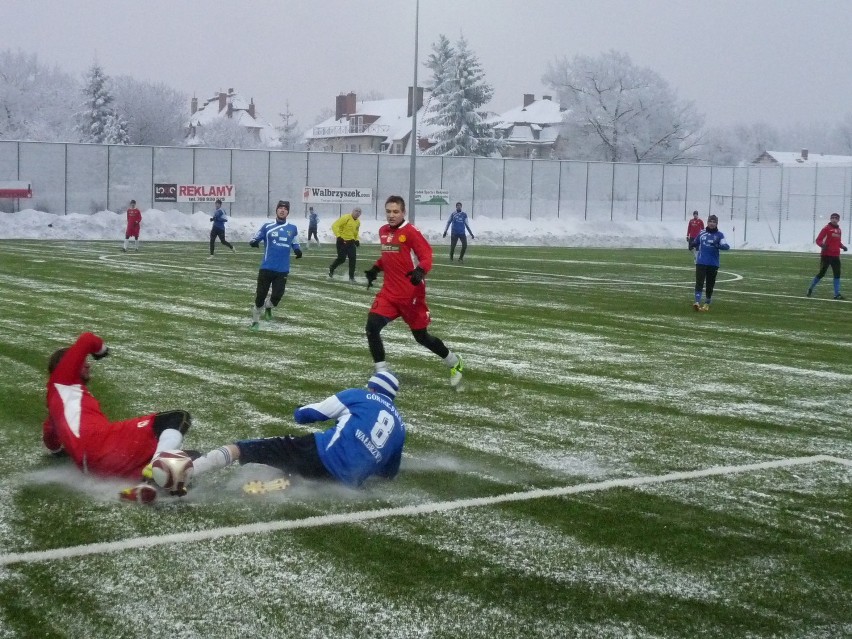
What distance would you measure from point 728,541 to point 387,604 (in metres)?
2.10

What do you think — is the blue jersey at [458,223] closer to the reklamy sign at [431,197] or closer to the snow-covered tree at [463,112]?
the reklamy sign at [431,197]

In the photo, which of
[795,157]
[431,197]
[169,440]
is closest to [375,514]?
[169,440]

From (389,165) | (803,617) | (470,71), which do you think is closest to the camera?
(803,617)

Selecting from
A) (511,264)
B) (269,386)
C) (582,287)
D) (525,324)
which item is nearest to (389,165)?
(511,264)

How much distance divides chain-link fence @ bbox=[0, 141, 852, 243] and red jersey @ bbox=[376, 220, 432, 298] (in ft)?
141

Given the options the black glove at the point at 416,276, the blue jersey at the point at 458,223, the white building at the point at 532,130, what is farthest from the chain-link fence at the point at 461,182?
the white building at the point at 532,130

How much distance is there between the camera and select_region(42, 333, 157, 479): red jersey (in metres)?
6.76

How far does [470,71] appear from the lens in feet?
277

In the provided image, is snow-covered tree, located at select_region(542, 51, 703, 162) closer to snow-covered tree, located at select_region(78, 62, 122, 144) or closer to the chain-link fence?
the chain-link fence

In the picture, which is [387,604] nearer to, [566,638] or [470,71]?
[566,638]

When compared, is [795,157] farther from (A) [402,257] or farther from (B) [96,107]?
(A) [402,257]

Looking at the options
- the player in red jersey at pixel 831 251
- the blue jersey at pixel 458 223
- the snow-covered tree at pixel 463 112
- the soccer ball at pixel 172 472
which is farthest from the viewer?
the snow-covered tree at pixel 463 112

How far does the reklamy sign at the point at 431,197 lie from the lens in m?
59.5

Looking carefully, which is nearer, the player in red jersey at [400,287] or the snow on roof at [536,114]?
the player in red jersey at [400,287]
